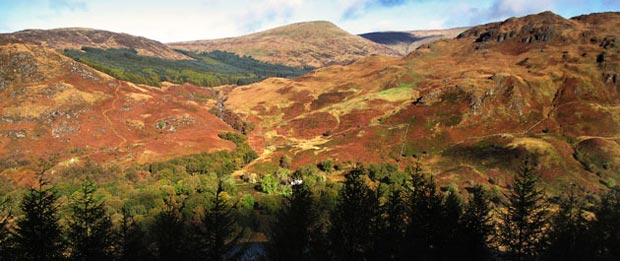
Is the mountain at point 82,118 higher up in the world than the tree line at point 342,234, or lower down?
higher up

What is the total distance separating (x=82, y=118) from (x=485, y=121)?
445ft

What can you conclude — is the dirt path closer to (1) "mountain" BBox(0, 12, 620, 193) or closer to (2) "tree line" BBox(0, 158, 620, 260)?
(1) "mountain" BBox(0, 12, 620, 193)

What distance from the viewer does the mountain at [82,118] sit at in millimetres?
98812

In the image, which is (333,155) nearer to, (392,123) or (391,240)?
(392,123)

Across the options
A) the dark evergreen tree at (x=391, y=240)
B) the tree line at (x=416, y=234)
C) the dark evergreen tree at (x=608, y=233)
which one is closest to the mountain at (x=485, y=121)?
the dark evergreen tree at (x=608, y=233)

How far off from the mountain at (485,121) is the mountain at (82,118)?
2669cm

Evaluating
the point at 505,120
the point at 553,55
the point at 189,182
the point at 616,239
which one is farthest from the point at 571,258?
the point at 553,55

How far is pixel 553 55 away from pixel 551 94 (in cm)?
4179

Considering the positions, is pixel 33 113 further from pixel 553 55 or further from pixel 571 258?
pixel 553 55

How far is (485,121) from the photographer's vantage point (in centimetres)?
12450

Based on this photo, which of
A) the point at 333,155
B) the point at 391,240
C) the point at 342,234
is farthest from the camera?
the point at 333,155

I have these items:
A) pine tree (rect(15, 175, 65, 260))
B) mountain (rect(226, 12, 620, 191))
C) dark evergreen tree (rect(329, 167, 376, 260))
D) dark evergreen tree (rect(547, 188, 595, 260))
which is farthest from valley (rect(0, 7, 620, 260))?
pine tree (rect(15, 175, 65, 260))

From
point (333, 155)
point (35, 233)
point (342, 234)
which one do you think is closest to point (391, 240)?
point (342, 234)

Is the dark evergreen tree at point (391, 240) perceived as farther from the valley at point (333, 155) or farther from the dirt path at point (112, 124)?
the dirt path at point (112, 124)
